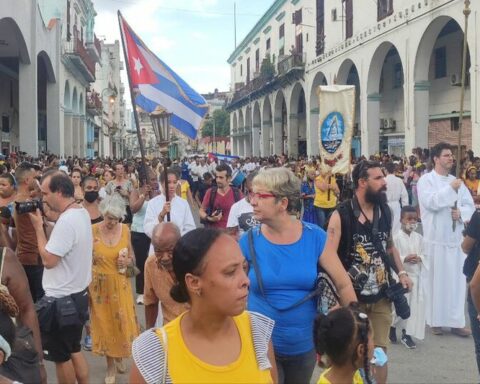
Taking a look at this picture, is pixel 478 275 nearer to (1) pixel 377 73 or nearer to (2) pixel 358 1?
(1) pixel 377 73

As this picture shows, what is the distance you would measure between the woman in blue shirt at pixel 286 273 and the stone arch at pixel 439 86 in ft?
51.3

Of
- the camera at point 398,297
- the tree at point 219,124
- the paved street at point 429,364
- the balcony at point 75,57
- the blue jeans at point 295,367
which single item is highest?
the tree at point 219,124

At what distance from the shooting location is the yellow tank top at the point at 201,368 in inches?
81.0

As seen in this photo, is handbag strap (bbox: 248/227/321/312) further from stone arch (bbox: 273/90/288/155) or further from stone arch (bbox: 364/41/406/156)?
stone arch (bbox: 273/90/288/155)

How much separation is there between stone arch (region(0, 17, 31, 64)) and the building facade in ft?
41.7

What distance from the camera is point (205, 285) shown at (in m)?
2.15

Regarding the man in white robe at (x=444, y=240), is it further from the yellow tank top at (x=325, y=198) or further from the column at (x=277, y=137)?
the column at (x=277, y=137)

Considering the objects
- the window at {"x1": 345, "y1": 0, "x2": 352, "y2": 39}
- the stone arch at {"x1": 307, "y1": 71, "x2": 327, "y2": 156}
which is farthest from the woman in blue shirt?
the stone arch at {"x1": 307, "y1": 71, "x2": 327, "y2": 156}

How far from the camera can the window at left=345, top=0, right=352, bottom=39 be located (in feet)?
82.8

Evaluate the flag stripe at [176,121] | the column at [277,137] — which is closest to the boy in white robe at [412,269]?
the flag stripe at [176,121]

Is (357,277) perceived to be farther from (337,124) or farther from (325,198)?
(325,198)

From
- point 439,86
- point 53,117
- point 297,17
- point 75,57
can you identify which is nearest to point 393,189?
point 439,86

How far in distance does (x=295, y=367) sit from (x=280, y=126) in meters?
36.9

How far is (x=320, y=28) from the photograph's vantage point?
29.7 m
